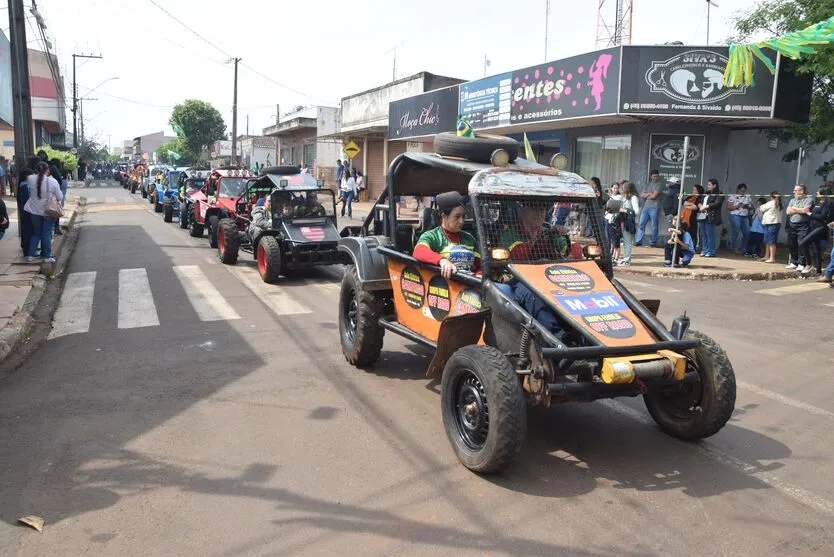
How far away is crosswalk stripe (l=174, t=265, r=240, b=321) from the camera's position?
911 centimetres

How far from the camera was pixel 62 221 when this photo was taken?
67.2ft

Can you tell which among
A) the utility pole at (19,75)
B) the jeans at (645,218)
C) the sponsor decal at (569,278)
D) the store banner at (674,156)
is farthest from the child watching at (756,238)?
the utility pole at (19,75)

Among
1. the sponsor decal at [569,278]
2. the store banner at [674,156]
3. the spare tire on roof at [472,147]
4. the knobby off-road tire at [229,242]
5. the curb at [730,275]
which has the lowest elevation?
the curb at [730,275]

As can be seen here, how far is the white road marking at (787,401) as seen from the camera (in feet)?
18.7

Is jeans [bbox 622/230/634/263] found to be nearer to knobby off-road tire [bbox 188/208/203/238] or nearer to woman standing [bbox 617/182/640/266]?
woman standing [bbox 617/182/640/266]

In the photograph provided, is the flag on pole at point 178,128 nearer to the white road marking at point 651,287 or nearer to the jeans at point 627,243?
the jeans at point 627,243

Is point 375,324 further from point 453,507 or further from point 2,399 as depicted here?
point 2,399

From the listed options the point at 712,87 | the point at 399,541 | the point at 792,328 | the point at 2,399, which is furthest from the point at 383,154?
the point at 399,541

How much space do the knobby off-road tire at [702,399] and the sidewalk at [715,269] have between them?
869 centimetres

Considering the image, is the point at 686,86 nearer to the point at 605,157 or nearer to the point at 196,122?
the point at 605,157

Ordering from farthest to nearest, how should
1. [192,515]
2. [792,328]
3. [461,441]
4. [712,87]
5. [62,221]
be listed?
[62,221] < [712,87] < [792,328] < [461,441] < [192,515]

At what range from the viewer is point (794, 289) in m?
11.9

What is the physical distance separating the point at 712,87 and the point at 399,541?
1475 centimetres

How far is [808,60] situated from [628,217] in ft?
16.4
